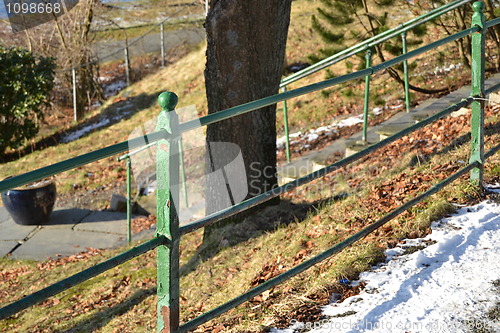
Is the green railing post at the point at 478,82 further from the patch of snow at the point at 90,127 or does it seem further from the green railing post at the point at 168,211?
the patch of snow at the point at 90,127

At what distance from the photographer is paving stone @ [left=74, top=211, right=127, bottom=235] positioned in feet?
29.2

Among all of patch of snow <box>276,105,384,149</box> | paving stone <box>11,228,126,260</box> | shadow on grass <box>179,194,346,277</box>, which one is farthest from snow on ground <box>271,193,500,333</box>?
patch of snow <box>276,105,384,149</box>

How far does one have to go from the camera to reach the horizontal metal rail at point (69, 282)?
213 cm

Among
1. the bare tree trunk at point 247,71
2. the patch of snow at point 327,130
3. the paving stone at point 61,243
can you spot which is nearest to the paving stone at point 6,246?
the paving stone at point 61,243

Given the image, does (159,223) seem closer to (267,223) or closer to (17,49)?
(267,223)

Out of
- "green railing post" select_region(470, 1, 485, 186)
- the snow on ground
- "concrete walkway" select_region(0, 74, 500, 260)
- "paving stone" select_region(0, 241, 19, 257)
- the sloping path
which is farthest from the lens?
"paving stone" select_region(0, 241, 19, 257)

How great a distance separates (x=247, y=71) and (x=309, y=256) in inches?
86.8

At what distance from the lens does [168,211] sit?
8.46 feet

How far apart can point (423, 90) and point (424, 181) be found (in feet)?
13.7

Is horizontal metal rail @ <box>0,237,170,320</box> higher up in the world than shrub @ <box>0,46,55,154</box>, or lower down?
higher up

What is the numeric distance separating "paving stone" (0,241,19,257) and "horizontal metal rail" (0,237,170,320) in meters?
6.54

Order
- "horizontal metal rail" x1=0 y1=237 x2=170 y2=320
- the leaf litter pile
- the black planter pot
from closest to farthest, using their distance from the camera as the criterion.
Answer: "horizontal metal rail" x1=0 y1=237 x2=170 y2=320
the leaf litter pile
the black planter pot

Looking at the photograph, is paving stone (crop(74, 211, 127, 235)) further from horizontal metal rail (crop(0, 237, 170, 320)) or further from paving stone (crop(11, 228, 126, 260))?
horizontal metal rail (crop(0, 237, 170, 320))

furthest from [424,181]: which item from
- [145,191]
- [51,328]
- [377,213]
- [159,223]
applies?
[145,191]
